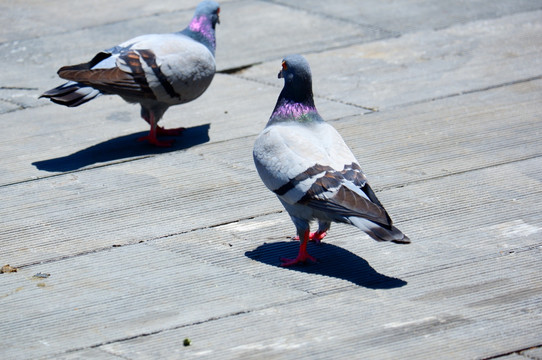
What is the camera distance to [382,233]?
4.75 m

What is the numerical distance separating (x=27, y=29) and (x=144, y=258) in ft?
23.5

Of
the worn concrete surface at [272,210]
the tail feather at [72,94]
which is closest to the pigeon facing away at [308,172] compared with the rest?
the worn concrete surface at [272,210]

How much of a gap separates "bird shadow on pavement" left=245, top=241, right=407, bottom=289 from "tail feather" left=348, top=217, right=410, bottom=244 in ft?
1.34

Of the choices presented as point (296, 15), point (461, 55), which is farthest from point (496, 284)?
point (296, 15)

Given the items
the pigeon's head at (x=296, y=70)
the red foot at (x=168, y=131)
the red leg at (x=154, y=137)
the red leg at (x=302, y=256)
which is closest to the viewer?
the red leg at (x=302, y=256)

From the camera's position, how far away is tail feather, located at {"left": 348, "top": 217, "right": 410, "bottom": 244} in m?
4.73

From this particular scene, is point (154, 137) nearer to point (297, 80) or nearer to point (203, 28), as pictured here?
point (203, 28)

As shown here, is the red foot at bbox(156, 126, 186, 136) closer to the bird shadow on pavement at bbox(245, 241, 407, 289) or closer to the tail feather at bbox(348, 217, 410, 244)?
the bird shadow on pavement at bbox(245, 241, 407, 289)

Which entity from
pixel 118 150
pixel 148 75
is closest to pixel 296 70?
pixel 148 75

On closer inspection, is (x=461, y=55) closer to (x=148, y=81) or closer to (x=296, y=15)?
(x=296, y=15)

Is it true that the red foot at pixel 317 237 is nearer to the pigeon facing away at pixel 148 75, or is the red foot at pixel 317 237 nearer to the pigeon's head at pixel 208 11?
the pigeon facing away at pixel 148 75

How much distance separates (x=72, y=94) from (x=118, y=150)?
0.66 metres

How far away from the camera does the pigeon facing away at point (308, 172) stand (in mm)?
Answer: 4883

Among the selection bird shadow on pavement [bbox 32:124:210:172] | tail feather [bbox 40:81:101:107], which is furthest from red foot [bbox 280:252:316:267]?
tail feather [bbox 40:81:101:107]
